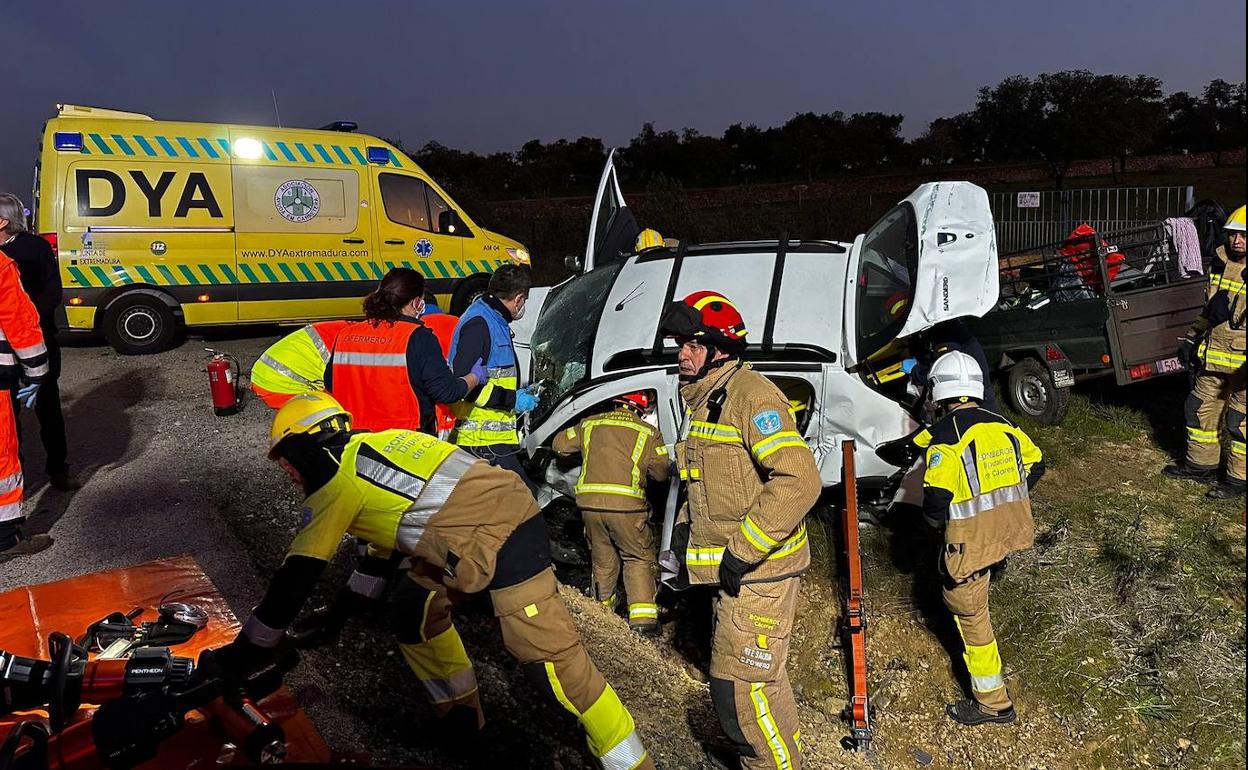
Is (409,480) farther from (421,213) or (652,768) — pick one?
(421,213)

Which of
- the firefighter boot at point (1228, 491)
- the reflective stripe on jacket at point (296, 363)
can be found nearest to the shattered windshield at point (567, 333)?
the reflective stripe on jacket at point (296, 363)

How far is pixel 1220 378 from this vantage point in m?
5.83

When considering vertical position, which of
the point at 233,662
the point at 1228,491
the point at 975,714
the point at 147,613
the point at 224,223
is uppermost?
the point at 224,223

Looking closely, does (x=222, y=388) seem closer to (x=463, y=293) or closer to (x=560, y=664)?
(x=463, y=293)

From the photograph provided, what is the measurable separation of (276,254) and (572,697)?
786cm

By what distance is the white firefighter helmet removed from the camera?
3.96m

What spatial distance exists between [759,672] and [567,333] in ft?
9.33

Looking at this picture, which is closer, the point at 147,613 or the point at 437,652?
the point at 437,652

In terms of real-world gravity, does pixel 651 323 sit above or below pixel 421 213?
below

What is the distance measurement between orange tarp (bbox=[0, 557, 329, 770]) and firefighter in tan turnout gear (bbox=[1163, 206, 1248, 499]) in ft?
18.2

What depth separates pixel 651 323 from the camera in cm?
520

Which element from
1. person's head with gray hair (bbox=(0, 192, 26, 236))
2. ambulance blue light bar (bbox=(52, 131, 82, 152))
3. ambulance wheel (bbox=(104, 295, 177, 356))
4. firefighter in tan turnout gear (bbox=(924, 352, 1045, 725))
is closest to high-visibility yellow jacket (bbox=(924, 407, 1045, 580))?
firefighter in tan turnout gear (bbox=(924, 352, 1045, 725))

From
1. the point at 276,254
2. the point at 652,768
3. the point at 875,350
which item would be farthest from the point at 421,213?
the point at 652,768

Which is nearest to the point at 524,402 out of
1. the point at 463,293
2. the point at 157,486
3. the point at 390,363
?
the point at 390,363
